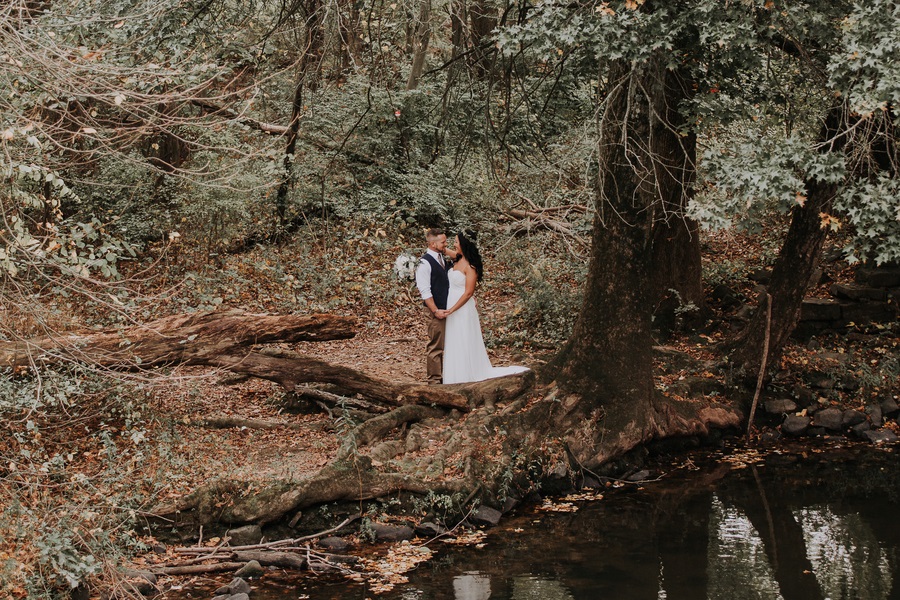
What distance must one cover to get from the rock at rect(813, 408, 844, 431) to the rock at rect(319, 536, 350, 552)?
22.3 feet

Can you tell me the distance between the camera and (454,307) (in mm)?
10398

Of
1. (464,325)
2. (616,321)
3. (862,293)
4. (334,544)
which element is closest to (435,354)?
(464,325)

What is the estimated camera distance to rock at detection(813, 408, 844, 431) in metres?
11.4

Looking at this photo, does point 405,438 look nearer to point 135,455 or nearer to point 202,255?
point 135,455

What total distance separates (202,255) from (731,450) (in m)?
9.40

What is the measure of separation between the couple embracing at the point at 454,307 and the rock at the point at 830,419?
13.7 ft

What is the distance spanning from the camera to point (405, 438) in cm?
976

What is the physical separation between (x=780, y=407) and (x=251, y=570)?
7.47m

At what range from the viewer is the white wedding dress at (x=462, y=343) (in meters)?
10.5

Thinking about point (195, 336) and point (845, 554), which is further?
point (195, 336)

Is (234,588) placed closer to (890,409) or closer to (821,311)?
(890,409)

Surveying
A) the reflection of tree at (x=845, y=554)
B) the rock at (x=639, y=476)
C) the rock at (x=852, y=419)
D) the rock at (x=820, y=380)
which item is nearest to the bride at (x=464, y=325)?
the rock at (x=639, y=476)

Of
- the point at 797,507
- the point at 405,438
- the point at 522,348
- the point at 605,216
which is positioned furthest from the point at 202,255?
the point at 797,507

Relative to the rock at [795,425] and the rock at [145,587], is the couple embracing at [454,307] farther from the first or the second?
the rock at [145,587]
